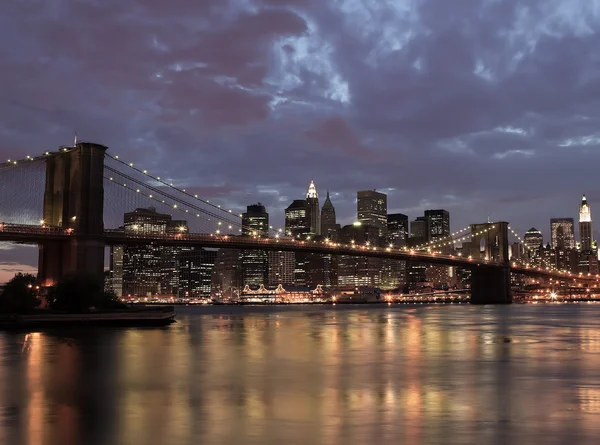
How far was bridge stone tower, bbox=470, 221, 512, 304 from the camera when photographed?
11200cm

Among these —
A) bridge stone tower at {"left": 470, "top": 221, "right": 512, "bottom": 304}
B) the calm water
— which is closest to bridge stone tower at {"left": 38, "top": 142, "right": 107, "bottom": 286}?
the calm water

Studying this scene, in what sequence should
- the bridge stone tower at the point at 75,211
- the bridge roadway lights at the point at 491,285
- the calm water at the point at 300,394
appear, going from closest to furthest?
the calm water at the point at 300,394
the bridge stone tower at the point at 75,211
the bridge roadway lights at the point at 491,285

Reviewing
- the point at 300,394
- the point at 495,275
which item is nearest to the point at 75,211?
the point at 300,394

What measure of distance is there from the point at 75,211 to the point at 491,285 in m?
78.8

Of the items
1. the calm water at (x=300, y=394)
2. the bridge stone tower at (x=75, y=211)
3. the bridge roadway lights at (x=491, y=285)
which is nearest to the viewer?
the calm water at (x=300, y=394)

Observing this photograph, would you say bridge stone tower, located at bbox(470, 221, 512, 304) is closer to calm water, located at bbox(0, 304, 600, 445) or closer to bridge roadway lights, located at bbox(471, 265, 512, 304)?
bridge roadway lights, located at bbox(471, 265, 512, 304)

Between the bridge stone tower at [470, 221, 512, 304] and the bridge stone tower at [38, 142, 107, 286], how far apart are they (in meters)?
70.4

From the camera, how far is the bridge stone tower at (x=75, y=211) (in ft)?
183

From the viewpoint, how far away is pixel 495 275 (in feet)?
371

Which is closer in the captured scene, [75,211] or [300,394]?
[300,394]

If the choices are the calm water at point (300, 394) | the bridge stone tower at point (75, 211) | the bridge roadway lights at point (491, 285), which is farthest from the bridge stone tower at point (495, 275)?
the calm water at point (300, 394)

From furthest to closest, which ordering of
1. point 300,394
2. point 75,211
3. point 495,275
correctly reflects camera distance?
point 495,275
point 75,211
point 300,394

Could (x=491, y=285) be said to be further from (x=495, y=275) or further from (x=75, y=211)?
(x=75, y=211)

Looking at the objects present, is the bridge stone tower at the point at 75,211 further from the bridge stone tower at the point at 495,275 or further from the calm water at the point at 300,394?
the bridge stone tower at the point at 495,275
